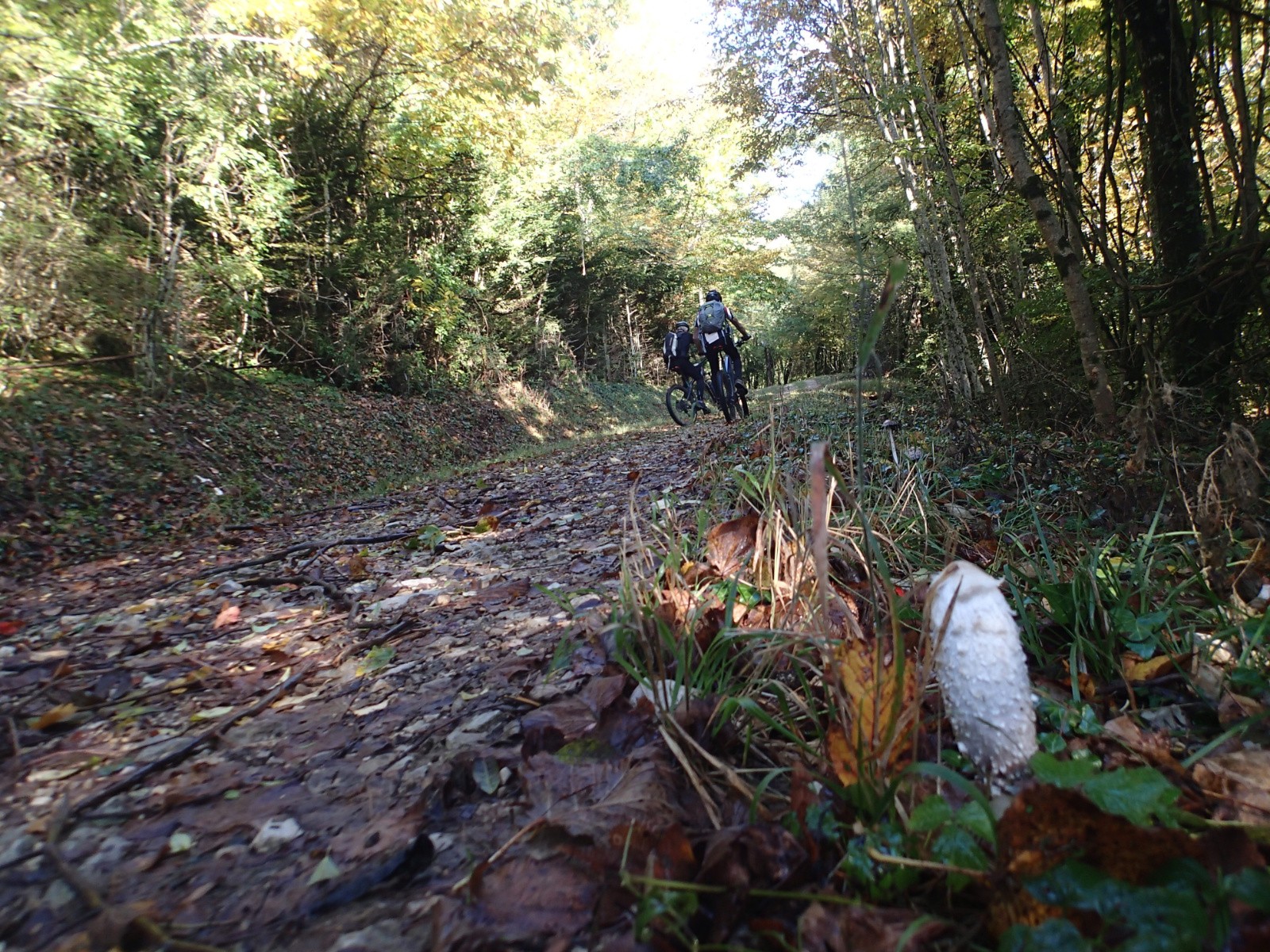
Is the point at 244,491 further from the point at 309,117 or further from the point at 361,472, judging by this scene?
the point at 309,117

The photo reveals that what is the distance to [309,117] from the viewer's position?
9250 mm

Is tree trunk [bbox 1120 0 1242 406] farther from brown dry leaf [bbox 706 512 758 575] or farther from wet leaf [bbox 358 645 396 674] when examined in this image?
wet leaf [bbox 358 645 396 674]

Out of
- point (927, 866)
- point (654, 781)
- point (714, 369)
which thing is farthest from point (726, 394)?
point (927, 866)

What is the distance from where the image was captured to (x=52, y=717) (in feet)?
5.85

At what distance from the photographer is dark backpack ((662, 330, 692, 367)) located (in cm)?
996

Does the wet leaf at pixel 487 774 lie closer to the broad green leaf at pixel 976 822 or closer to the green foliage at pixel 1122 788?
the broad green leaf at pixel 976 822

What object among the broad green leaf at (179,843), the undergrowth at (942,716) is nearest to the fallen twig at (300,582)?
the undergrowth at (942,716)

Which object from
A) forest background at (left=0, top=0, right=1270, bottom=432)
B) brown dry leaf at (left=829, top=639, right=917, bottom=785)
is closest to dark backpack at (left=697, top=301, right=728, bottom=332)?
forest background at (left=0, top=0, right=1270, bottom=432)

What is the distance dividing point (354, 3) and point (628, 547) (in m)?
9.43

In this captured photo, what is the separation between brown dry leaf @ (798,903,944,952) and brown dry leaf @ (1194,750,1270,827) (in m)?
0.51

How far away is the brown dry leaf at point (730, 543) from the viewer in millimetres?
2037

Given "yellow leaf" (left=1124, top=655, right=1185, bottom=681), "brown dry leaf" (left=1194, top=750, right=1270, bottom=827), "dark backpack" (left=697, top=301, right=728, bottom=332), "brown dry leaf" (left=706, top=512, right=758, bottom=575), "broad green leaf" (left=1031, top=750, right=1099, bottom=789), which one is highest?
"dark backpack" (left=697, top=301, right=728, bottom=332)

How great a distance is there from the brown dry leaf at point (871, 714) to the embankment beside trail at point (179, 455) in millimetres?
5239

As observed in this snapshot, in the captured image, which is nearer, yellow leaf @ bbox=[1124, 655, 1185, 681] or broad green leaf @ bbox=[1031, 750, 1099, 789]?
broad green leaf @ bbox=[1031, 750, 1099, 789]
